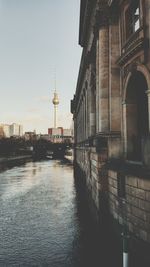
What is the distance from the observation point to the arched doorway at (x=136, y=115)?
15375 millimetres

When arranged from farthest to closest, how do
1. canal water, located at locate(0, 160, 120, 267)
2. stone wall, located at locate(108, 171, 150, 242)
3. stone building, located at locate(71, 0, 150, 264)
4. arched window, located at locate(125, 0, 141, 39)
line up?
arched window, located at locate(125, 0, 141, 39) → stone building, located at locate(71, 0, 150, 264) → canal water, located at locate(0, 160, 120, 267) → stone wall, located at locate(108, 171, 150, 242)

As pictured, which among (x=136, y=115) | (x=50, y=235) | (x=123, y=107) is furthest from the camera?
(x=123, y=107)

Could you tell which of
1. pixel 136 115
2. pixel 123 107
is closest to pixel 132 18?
pixel 123 107

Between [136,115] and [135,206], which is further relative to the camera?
[136,115]

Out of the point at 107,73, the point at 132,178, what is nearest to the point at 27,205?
the point at 107,73

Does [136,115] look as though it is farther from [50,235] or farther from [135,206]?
[50,235]

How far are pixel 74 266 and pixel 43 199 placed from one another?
1569cm

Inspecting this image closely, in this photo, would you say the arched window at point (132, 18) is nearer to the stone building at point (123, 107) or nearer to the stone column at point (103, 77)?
the stone building at point (123, 107)

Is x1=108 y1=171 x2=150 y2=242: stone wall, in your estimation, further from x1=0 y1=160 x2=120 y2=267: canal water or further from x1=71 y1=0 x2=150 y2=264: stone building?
x1=0 y1=160 x2=120 y2=267: canal water

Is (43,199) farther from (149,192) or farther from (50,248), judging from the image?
(149,192)

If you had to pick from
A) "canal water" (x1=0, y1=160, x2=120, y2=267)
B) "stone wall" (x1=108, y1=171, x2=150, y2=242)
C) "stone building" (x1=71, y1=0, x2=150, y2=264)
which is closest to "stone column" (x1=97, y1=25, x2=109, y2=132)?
"stone building" (x1=71, y1=0, x2=150, y2=264)

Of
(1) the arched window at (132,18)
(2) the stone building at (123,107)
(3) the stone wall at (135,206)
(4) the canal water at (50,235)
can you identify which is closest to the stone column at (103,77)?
(2) the stone building at (123,107)

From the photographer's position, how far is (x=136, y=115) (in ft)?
51.7

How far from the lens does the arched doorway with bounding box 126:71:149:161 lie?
605 inches
